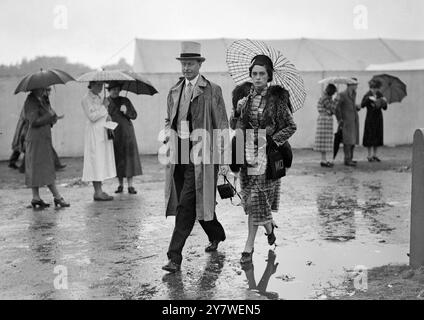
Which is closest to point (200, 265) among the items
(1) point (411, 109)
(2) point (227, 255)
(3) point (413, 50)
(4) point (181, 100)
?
(2) point (227, 255)

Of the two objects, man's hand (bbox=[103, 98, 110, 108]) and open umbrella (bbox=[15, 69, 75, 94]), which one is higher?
open umbrella (bbox=[15, 69, 75, 94])

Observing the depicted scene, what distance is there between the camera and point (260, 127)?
6.44m

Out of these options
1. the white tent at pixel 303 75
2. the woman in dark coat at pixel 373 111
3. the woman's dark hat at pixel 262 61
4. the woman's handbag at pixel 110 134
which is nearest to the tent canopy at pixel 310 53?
the white tent at pixel 303 75

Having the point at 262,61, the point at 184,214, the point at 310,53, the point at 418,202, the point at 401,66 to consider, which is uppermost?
the point at 310,53

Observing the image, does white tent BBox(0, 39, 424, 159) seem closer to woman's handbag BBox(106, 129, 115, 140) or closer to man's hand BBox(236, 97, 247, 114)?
woman's handbag BBox(106, 129, 115, 140)

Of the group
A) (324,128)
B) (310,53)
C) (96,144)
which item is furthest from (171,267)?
(310,53)

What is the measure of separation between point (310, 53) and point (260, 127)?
1548cm

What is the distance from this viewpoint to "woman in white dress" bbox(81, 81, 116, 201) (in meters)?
10.3

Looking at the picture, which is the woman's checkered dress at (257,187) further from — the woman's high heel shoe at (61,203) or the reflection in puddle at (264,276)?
the woman's high heel shoe at (61,203)

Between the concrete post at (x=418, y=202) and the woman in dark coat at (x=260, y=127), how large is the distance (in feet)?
3.81

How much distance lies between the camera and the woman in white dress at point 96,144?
10258mm

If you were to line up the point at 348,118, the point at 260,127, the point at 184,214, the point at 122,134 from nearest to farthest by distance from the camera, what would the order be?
the point at 184,214 → the point at 260,127 → the point at 122,134 → the point at 348,118

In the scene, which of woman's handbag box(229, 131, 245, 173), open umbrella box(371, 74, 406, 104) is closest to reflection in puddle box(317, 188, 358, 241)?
woman's handbag box(229, 131, 245, 173)
